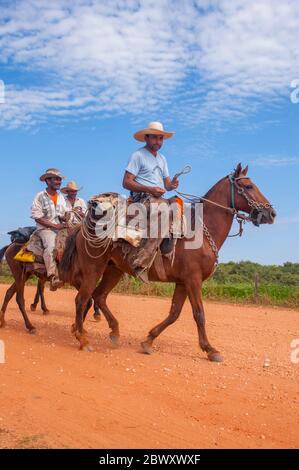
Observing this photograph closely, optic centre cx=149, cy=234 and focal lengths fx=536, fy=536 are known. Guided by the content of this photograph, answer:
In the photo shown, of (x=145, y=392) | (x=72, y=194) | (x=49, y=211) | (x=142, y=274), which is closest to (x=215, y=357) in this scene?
Result: (x=142, y=274)

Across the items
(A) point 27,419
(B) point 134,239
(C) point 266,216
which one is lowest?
(A) point 27,419

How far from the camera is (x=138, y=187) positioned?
8.03 m

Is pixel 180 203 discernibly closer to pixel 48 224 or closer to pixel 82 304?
pixel 82 304

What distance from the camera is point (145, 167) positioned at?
818 cm

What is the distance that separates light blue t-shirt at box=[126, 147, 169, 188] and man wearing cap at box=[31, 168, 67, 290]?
6.96 ft

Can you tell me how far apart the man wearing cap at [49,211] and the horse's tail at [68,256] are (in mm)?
397

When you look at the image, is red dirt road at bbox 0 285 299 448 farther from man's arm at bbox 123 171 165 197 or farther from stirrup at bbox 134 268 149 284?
man's arm at bbox 123 171 165 197

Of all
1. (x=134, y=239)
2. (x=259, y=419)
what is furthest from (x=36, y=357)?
(x=259, y=419)

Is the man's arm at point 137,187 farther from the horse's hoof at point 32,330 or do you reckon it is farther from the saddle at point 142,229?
the horse's hoof at point 32,330

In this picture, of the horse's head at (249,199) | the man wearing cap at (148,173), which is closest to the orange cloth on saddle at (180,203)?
the man wearing cap at (148,173)

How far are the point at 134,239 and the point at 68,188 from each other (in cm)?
502

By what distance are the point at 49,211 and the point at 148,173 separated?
2.42m
